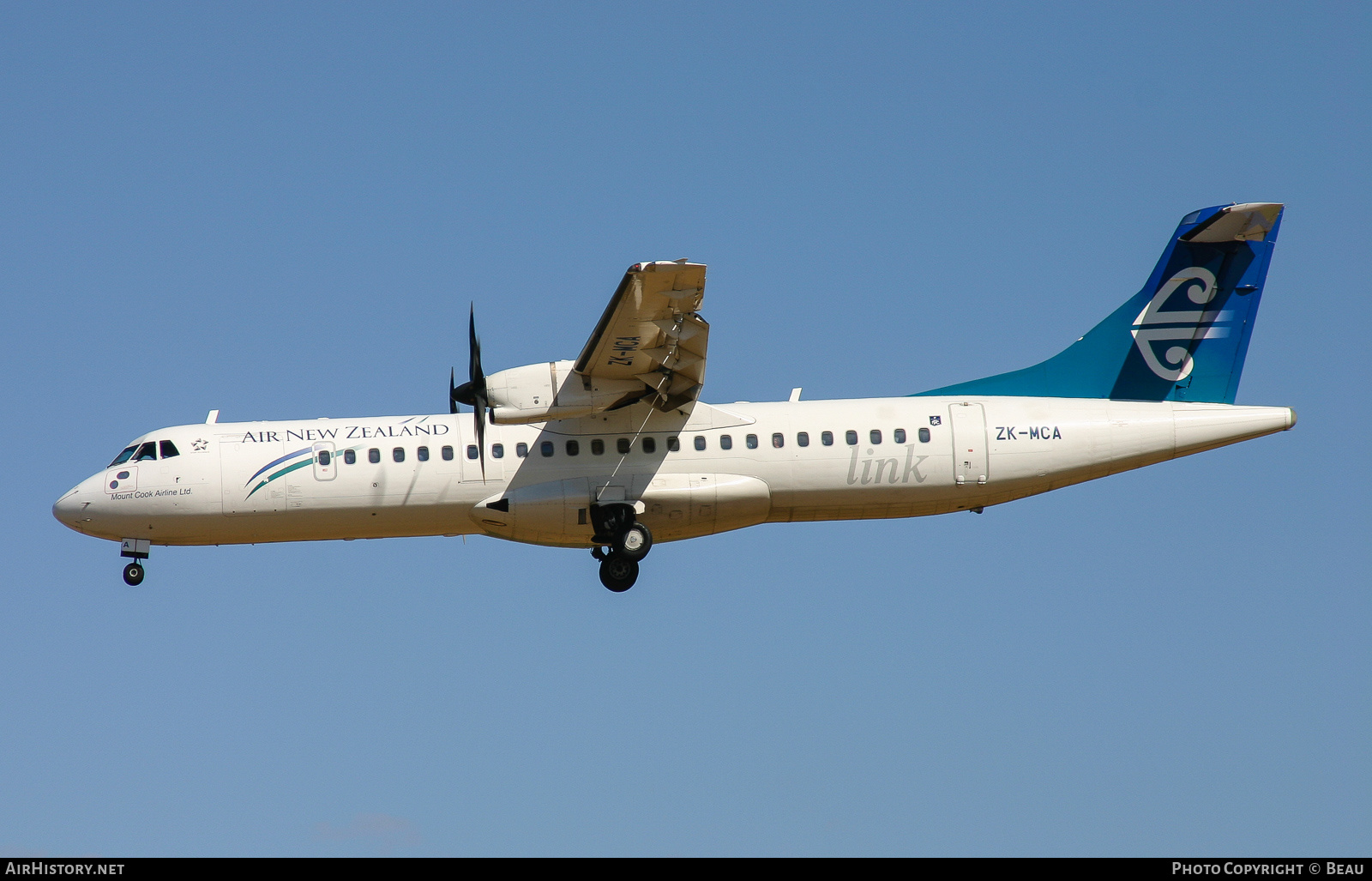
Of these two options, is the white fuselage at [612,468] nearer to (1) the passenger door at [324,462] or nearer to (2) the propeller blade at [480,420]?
(1) the passenger door at [324,462]

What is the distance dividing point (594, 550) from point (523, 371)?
12.4 feet

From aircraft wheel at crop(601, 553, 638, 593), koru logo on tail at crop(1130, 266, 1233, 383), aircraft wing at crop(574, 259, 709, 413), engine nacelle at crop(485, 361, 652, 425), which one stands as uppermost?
koru logo on tail at crop(1130, 266, 1233, 383)

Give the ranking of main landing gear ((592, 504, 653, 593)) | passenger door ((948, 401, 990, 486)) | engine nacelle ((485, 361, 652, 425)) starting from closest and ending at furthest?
engine nacelle ((485, 361, 652, 425)), main landing gear ((592, 504, 653, 593)), passenger door ((948, 401, 990, 486))

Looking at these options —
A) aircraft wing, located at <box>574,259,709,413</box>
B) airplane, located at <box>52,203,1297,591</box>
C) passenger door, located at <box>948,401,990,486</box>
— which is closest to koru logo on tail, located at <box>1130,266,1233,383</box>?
airplane, located at <box>52,203,1297,591</box>

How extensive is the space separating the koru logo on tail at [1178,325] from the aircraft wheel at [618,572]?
9411mm

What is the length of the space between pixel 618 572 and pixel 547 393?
10.8 ft

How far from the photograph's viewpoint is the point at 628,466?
21938 mm

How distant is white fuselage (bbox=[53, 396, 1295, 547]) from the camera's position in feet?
71.6

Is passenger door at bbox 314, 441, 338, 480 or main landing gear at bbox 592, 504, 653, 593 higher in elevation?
passenger door at bbox 314, 441, 338, 480

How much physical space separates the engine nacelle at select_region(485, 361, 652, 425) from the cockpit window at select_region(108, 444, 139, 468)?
6.53 meters

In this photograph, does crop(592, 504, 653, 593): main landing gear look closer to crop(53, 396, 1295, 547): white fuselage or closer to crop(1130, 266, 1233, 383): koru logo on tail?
crop(53, 396, 1295, 547): white fuselage
